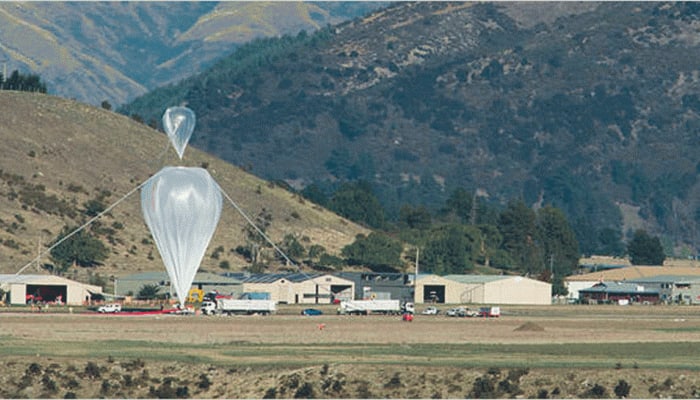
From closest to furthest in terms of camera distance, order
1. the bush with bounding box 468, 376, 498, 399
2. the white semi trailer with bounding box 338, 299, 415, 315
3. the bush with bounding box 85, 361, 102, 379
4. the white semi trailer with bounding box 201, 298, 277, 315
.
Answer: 1. the bush with bounding box 468, 376, 498, 399
2. the bush with bounding box 85, 361, 102, 379
3. the white semi trailer with bounding box 201, 298, 277, 315
4. the white semi trailer with bounding box 338, 299, 415, 315

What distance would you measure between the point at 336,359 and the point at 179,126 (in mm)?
65164

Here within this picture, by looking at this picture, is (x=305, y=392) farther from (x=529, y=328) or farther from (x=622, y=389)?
(x=529, y=328)

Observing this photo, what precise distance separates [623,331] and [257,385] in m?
56.3

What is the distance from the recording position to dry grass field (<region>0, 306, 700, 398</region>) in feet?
305

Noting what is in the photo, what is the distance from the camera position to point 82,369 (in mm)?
99312

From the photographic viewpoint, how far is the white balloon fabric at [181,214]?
130500 mm

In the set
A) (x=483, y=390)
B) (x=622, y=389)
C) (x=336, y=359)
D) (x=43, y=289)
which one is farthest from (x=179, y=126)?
(x=622, y=389)

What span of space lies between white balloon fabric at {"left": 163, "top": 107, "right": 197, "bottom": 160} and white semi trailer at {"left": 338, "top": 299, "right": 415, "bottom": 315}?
85.9 ft

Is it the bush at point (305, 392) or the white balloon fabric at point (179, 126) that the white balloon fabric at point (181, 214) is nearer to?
the white balloon fabric at point (179, 126)

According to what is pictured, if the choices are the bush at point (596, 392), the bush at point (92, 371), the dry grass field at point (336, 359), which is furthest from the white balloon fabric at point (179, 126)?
the bush at point (596, 392)

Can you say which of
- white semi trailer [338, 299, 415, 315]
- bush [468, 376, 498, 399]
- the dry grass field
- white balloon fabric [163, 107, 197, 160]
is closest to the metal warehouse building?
white balloon fabric [163, 107, 197, 160]

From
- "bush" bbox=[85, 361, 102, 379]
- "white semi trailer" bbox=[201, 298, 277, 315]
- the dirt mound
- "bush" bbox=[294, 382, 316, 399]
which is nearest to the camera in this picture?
"bush" bbox=[294, 382, 316, 399]

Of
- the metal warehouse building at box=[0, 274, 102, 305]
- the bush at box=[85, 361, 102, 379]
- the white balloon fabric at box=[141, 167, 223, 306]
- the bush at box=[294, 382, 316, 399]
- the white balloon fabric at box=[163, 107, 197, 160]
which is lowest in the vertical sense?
the bush at box=[294, 382, 316, 399]

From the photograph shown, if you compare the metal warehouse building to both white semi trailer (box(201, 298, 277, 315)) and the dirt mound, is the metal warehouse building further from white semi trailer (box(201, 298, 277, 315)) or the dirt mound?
the dirt mound
